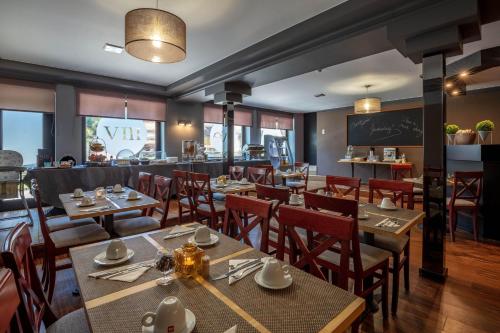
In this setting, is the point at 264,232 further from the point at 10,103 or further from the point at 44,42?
the point at 10,103

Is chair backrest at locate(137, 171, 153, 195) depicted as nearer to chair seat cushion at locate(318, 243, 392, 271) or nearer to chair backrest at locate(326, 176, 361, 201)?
chair backrest at locate(326, 176, 361, 201)

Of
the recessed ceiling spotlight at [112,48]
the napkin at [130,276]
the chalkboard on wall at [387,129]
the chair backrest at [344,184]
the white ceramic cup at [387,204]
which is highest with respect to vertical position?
the recessed ceiling spotlight at [112,48]

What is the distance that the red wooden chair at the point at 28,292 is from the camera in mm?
878

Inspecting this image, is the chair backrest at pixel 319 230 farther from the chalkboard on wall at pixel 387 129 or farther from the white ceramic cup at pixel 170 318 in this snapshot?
the chalkboard on wall at pixel 387 129

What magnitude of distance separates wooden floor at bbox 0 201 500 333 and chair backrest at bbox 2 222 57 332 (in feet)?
3.25

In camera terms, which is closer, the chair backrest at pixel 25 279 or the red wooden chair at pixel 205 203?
the chair backrest at pixel 25 279

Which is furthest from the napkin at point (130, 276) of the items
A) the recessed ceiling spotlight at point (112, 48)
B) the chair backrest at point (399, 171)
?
the chair backrest at point (399, 171)

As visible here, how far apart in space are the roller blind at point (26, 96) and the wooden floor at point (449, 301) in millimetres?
3512

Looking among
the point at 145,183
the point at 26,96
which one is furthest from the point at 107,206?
the point at 26,96

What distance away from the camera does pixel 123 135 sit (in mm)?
5754

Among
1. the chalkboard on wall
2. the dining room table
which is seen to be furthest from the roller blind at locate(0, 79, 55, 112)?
the chalkboard on wall

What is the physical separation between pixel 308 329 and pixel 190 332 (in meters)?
0.33

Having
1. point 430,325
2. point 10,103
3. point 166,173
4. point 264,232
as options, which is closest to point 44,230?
point 264,232

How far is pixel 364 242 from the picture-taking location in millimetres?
2021
